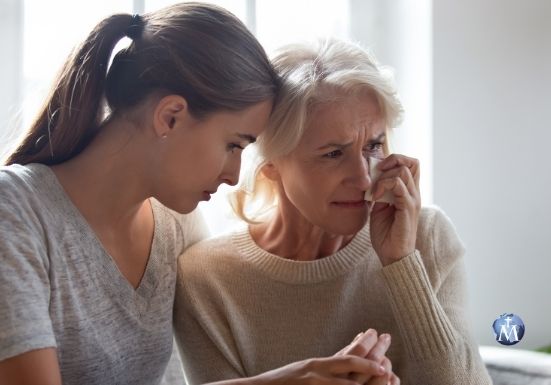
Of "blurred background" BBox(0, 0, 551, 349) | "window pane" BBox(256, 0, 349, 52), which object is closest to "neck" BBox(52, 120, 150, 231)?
"window pane" BBox(256, 0, 349, 52)

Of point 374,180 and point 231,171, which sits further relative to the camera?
point 374,180

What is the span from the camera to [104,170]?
160 centimetres

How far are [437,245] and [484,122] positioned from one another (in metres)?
1.07

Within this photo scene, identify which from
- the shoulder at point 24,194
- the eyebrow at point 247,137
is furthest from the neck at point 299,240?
the shoulder at point 24,194

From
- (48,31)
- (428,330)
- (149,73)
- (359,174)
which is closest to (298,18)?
(48,31)

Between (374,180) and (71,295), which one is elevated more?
(374,180)

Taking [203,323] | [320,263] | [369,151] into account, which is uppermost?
[369,151]

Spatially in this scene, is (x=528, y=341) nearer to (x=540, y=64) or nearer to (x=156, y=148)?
(x=540, y=64)

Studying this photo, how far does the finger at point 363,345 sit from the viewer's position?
1.48 meters

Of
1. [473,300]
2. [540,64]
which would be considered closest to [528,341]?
[473,300]

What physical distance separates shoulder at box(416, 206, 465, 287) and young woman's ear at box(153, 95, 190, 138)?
2.01 ft

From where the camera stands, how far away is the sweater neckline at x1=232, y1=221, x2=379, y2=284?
184 centimetres

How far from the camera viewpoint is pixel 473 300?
282 cm

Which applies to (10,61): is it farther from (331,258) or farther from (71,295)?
(331,258)
